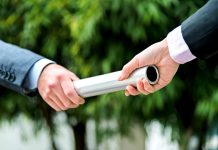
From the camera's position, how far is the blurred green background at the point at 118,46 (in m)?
2.66

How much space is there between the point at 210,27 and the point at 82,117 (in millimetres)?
2027

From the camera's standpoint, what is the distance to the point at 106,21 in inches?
106

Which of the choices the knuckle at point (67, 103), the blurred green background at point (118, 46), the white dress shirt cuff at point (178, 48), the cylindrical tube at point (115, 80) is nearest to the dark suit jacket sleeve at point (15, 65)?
the knuckle at point (67, 103)

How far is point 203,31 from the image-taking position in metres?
1.45

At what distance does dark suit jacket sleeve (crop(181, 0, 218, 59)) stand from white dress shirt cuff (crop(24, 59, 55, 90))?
15.6 inches

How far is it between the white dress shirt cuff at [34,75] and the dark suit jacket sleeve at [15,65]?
0.01m

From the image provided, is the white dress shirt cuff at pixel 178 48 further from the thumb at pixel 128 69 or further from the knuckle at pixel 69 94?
the knuckle at pixel 69 94

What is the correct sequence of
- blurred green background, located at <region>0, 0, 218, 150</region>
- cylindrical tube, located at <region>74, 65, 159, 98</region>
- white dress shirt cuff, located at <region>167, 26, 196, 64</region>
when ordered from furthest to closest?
1. blurred green background, located at <region>0, 0, 218, 150</region>
2. white dress shirt cuff, located at <region>167, 26, 196, 64</region>
3. cylindrical tube, located at <region>74, 65, 159, 98</region>

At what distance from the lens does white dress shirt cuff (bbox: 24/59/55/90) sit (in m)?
1.58

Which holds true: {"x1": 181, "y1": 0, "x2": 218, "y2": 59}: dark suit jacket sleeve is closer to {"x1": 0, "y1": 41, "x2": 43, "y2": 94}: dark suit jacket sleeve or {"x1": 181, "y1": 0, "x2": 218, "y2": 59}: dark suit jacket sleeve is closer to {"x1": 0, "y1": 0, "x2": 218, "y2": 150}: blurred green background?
{"x1": 0, "y1": 41, "x2": 43, "y2": 94}: dark suit jacket sleeve

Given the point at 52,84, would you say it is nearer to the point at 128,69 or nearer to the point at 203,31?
the point at 128,69

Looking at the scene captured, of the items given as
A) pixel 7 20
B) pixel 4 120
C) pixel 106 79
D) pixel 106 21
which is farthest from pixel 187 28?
pixel 4 120

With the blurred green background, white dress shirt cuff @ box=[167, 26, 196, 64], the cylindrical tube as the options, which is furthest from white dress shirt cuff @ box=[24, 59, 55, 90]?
the blurred green background

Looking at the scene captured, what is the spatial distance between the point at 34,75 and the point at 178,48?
395 mm
